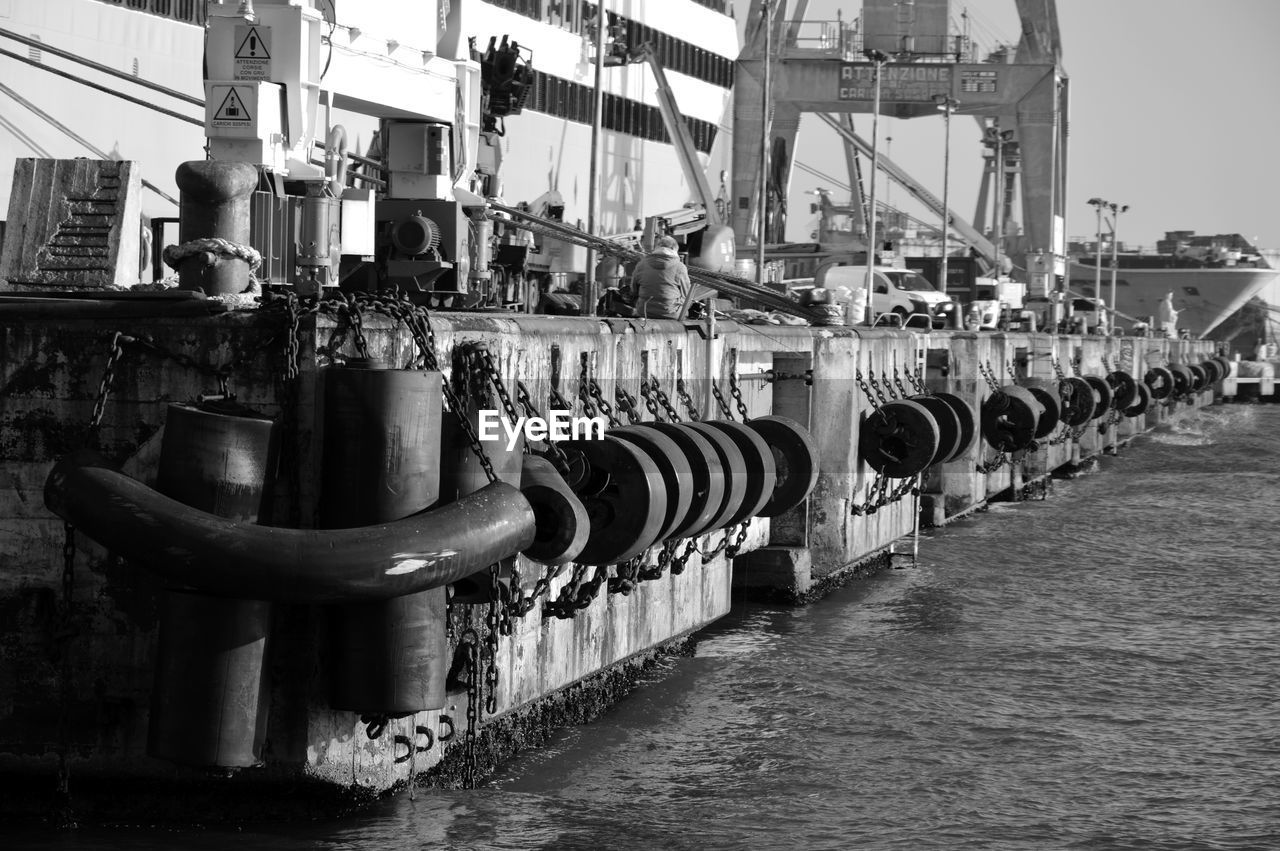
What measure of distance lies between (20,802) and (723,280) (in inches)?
426

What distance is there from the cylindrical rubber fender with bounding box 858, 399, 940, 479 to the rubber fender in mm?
10920

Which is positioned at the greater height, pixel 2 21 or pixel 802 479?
pixel 2 21

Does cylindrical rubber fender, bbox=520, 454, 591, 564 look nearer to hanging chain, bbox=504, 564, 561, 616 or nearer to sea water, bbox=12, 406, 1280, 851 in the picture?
hanging chain, bbox=504, 564, 561, 616

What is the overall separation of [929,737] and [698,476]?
2.68m

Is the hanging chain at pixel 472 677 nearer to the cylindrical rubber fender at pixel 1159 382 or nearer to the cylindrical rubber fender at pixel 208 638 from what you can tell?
the cylindrical rubber fender at pixel 208 638

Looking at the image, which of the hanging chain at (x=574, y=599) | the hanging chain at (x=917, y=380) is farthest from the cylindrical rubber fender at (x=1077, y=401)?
the hanging chain at (x=574, y=599)

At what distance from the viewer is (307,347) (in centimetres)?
817

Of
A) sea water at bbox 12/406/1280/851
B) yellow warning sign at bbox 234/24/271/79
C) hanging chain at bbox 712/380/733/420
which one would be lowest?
sea water at bbox 12/406/1280/851

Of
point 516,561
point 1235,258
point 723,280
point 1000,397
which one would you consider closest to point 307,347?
point 516,561

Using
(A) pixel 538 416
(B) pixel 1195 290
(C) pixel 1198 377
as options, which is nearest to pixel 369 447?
(A) pixel 538 416

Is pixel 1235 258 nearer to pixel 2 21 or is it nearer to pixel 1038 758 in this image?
pixel 2 21

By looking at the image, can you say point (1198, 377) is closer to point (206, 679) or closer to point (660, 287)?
point (660, 287)

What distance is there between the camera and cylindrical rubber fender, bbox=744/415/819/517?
13.6m

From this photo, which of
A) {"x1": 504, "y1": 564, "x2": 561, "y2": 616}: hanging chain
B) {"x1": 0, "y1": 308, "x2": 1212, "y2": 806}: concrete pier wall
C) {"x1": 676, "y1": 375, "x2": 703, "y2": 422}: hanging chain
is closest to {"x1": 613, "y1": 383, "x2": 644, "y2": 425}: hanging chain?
{"x1": 676, "y1": 375, "x2": 703, "y2": 422}: hanging chain
